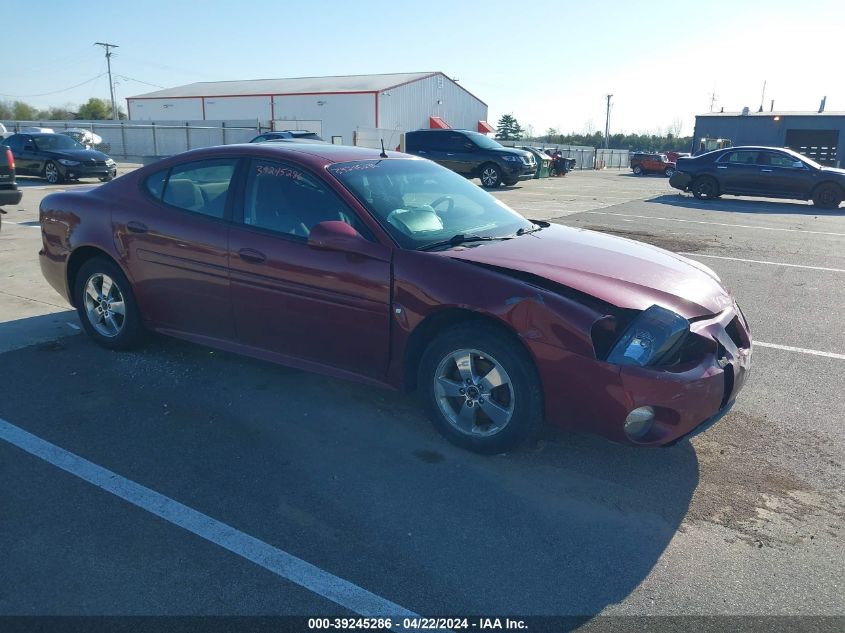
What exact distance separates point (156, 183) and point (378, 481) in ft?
9.46

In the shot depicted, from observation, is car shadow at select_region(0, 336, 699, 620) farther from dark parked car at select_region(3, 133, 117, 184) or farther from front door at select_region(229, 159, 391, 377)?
dark parked car at select_region(3, 133, 117, 184)

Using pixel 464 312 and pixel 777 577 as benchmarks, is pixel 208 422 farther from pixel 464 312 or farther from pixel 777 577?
pixel 777 577

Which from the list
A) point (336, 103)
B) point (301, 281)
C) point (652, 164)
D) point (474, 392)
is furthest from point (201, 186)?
point (336, 103)

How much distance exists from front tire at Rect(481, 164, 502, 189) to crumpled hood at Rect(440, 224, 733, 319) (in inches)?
707

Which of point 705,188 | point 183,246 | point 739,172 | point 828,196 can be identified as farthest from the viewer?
point 705,188

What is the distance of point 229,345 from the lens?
462 cm

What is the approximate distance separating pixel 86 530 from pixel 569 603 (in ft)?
6.89

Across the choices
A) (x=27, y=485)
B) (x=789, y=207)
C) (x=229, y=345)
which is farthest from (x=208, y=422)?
(x=789, y=207)

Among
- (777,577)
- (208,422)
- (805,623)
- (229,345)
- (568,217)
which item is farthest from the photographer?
(568,217)

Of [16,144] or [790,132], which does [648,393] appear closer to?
[16,144]

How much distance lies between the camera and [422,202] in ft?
14.8

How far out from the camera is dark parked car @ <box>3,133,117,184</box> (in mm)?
19312

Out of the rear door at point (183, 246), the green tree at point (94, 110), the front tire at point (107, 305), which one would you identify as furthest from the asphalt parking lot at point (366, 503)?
the green tree at point (94, 110)

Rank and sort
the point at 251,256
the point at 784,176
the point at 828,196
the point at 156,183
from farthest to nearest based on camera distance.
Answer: the point at 784,176 < the point at 828,196 < the point at 156,183 < the point at 251,256
